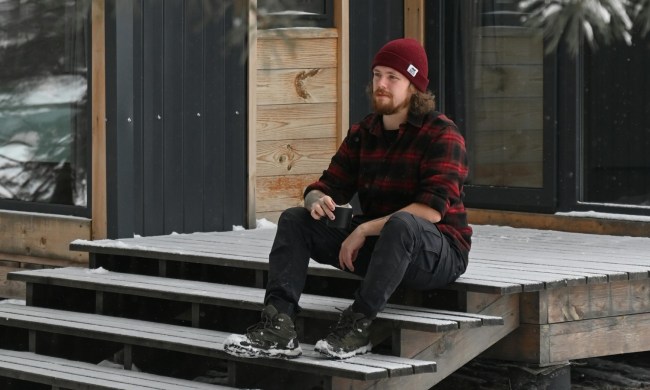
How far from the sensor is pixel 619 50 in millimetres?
7414

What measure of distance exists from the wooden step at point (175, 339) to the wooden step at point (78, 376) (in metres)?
0.12

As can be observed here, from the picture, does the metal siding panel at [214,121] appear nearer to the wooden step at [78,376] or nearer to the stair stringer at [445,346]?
the wooden step at [78,376]

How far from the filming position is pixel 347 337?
16.3ft

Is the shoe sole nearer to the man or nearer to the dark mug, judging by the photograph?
the man

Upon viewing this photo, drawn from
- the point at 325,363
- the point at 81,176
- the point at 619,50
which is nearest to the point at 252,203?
the point at 81,176

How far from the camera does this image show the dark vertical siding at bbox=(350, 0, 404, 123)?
26.6ft

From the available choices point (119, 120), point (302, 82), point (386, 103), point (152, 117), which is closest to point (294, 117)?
point (302, 82)

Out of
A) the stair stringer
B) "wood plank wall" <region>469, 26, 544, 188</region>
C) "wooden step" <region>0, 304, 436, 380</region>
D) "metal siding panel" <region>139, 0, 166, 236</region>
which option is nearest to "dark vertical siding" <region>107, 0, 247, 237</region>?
"metal siding panel" <region>139, 0, 166, 236</region>

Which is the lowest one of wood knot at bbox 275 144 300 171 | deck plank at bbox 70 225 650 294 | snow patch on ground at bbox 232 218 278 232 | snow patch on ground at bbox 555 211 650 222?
deck plank at bbox 70 225 650 294

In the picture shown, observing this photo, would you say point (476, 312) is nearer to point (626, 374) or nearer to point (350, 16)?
point (626, 374)

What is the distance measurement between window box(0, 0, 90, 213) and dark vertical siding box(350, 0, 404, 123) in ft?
5.46

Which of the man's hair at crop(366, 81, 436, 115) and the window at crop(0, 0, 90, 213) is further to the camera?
the window at crop(0, 0, 90, 213)

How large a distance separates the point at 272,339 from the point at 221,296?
796 mm

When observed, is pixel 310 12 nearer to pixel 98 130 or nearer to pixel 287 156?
pixel 287 156
